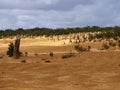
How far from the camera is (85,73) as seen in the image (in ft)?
59.7

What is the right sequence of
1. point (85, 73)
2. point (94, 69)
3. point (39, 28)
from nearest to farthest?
point (85, 73) < point (94, 69) < point (39, 28)

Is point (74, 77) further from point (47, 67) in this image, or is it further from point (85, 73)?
point (47, 67)

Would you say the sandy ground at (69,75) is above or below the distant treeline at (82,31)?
below

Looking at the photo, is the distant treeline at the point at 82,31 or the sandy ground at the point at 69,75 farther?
the distant treeline at the point at 82,31

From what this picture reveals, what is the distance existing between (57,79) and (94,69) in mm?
3506

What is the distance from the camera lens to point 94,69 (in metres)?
19.6

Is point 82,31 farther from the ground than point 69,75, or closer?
farther from the ground

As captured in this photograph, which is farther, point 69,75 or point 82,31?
point 82,31

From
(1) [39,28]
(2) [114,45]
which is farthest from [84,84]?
(1) [39,28]

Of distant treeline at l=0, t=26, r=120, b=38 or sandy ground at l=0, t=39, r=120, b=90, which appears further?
distant treeline at l=0, t=26, r=120, b=38

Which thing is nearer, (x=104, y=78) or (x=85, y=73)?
(x=104, y=78)

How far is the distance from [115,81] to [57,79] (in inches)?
91.1

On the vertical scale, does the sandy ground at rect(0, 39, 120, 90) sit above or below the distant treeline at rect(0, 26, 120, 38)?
below

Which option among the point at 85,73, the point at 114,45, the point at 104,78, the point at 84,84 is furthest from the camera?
the point at 114,45
